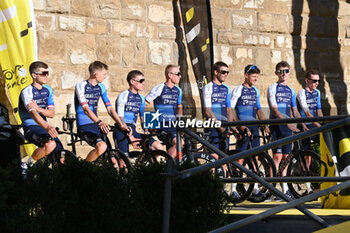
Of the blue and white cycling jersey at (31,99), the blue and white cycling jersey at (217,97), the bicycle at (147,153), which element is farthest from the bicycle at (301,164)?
the blue and white cycling jersey at (31,99)

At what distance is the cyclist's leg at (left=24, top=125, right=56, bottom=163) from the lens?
33.0ft

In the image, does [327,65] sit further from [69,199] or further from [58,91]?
[69,199]

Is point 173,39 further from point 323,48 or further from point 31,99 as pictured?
point 31,99

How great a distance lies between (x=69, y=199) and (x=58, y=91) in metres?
7.67

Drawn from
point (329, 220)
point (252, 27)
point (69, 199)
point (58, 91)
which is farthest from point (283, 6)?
point (69, 199)

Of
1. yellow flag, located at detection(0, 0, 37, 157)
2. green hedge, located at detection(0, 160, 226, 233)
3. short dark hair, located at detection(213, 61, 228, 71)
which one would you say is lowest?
green hedge, located at detection(0, 160, 226, 233)

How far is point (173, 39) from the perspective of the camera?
13.6 meters

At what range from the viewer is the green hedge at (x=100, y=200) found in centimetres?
454

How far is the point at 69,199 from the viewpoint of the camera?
4801 millimetres

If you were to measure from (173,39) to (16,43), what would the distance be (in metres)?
3.33

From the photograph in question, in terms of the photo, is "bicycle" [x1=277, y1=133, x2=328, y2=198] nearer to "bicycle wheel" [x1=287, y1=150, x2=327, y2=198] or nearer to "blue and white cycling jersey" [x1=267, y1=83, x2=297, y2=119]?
"bicycle wheel" [x1=287, y1=150, x2=327, y2=198]

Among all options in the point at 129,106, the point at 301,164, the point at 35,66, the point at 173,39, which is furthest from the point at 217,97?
the point at 35,66

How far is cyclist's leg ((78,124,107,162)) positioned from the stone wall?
1867 millimetres

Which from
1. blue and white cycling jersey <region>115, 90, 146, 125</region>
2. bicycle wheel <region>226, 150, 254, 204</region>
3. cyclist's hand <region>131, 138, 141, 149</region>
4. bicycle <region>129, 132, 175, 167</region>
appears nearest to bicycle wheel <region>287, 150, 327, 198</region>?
bicycle wheel <region>226, 150, 254, 204</region>
